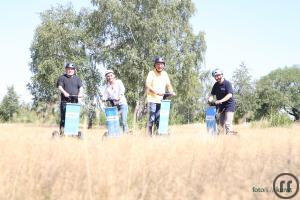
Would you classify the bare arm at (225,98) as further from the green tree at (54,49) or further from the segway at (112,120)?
the green tree at (54,49)

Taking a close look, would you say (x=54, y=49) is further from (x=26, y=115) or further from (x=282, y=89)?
(x=282, y=89)

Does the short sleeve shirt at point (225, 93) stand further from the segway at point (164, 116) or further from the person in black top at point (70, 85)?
the person in black top at point (70, 85)

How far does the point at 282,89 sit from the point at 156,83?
322ft

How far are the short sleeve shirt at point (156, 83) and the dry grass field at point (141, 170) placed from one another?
15.5 feet

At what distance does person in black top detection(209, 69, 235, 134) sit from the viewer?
385 inches

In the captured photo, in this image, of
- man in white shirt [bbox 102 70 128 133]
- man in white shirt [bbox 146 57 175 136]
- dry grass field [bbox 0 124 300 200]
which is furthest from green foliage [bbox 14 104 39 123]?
man in white shirt [bbox 102 70 128 133]

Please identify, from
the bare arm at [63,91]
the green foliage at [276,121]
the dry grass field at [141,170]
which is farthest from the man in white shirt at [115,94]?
the green foliage at [276,121]

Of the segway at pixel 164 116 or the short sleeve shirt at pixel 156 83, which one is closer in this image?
the segway at pixel 164 116

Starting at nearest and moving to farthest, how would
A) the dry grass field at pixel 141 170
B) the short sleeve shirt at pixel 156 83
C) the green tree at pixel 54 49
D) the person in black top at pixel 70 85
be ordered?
the dry grass field at pixel 141 170, the short sleeve shirt at pixel 156 83, the person in black top at pixel 70 85, the green tree at pixel 54 49

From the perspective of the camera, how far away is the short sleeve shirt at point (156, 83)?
9.67 m

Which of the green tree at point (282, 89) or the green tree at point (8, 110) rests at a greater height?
the green tree at point (282, 89)

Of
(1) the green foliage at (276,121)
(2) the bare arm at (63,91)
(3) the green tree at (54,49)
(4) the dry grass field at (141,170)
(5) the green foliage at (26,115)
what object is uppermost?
(3) the green tree at (54,49)

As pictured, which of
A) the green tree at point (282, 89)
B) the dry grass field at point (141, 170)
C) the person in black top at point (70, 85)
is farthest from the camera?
the green tree at point (282, 89)

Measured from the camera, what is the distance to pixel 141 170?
3643mm
